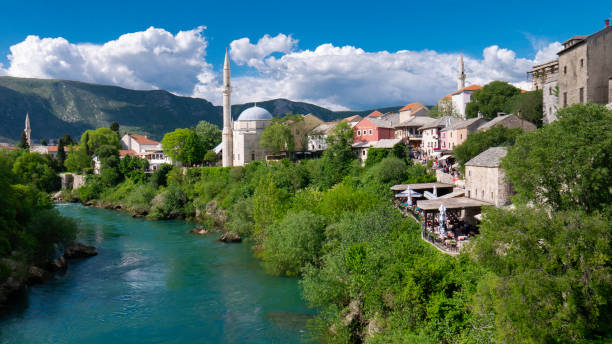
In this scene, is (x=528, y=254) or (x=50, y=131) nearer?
(x=528, y=254)

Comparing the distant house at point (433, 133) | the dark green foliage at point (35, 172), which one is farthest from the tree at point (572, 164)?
the dark green foliage at point (35, 172)

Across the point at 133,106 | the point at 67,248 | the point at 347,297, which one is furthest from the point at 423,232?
the point at 133,106

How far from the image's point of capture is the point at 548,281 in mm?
11711

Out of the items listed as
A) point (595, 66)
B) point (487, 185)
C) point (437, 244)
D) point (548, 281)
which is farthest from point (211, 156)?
point (548, 281)

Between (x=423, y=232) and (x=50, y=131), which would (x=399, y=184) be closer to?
(x=423, y=232)

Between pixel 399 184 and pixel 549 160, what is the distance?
19855 mm

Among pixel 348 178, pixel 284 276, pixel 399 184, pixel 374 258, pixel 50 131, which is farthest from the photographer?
pixel 50 131

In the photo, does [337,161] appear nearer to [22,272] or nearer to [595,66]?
[595,66]

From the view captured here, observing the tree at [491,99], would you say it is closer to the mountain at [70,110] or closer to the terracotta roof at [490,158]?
the terracotta roof at [490,158]

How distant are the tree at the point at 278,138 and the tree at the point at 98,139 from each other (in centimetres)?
3456

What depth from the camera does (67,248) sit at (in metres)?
31.2

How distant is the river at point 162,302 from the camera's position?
59.5 ft

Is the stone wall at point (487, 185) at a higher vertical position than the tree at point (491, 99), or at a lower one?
lower

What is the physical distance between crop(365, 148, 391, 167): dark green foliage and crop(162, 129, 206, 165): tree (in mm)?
31234
